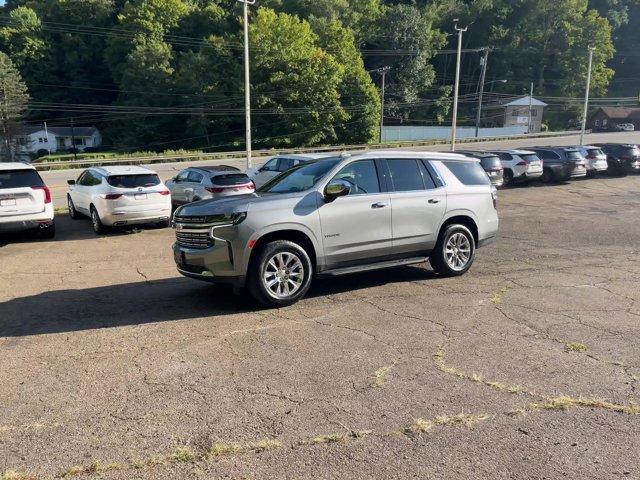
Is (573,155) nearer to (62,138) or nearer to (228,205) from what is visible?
(228,205)

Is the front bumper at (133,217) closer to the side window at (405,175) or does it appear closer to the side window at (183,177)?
the side window at (183,177)

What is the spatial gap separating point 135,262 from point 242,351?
17.0 feet

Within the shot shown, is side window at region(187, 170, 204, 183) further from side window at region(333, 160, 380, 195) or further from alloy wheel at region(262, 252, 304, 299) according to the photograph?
alloy wheel at region(262, 252, 304, 299)

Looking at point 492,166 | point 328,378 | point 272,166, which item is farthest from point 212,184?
point 492,166

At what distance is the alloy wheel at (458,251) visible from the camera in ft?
26.7

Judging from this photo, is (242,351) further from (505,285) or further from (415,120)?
(415,120)

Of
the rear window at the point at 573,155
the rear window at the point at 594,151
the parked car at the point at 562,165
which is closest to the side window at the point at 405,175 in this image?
the parked car at the point at 562,165

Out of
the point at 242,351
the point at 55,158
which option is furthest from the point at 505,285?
the point at 55,158

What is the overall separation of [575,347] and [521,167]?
2004 centimetres

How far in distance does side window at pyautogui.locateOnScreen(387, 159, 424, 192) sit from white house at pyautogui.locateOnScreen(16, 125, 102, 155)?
80.9 meters

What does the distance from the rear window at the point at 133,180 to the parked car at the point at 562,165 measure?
19202 mm

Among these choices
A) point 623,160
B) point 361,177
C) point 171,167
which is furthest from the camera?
point 171,167

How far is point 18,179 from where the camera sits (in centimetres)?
1116

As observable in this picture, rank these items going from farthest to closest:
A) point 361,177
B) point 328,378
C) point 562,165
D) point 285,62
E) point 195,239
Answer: point 285,62 → point 562,165 → point 361,177 → point 195,239 → point 328,378
